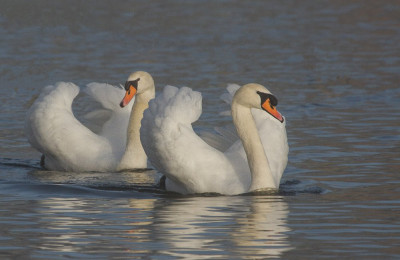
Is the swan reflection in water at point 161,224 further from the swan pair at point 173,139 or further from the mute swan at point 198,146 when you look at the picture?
the swan pair at point 173,139

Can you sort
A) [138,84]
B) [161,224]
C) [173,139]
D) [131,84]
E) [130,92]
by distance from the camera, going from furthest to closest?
1. [138,84]
2. [131,84]
3. [130,92]
4. [173,139]
5. [161,224]

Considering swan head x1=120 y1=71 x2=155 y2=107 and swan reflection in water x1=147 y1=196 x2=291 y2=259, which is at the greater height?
swan head x1=120 y1=71 x2=155 y2=107

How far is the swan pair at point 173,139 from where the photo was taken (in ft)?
35.1

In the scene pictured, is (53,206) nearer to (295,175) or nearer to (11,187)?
(11,187)

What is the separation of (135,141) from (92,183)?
122 cm

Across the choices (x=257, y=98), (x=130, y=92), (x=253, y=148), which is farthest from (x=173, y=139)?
(x=130, y=92)

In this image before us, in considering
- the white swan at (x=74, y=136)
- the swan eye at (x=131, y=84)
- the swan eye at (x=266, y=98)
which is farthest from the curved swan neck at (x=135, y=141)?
the swan eye at (x=266, y=98)

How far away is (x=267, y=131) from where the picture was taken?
11.7 metres

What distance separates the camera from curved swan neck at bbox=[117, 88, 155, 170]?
507 inches

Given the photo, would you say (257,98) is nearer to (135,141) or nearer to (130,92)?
(130,92)

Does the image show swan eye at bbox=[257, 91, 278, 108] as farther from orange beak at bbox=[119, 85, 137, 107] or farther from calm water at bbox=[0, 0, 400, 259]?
orange beak at bbox=[119, 85, 137, 107]

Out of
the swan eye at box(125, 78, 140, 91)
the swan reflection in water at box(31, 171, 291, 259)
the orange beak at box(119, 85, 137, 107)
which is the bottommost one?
the swan reflection in water at box(31, 171, 291, 259)

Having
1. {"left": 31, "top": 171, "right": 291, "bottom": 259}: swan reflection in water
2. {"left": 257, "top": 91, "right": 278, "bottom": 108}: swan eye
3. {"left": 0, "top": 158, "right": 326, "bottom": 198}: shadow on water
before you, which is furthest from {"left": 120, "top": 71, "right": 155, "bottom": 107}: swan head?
{"left": 257, "top": 91, "right": 278, "bottom": 108}: swan eye

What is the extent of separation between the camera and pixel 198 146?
35.4 feet
